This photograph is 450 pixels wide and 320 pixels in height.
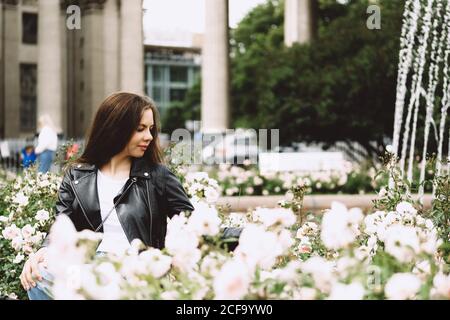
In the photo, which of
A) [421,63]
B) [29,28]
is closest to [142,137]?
[421,63]

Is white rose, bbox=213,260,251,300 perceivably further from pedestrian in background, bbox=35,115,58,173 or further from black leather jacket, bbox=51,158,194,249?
pedestrian in background, bbox=35,115,58,173

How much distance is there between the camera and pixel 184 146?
28.7 feet

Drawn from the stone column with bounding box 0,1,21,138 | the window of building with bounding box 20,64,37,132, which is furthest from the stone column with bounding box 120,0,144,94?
the window of building with bounding box 20,64,37,132

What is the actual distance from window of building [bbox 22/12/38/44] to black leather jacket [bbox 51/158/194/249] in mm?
49297

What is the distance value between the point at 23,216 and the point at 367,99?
727 inches

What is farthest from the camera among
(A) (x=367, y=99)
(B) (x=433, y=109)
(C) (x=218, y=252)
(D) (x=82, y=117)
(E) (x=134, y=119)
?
(D) (x=82, y=117)

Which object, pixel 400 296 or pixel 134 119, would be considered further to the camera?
pixel 134 119

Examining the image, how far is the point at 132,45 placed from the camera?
31.3 metres

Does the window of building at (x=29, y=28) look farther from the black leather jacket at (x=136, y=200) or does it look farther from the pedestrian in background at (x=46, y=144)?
the black leather jacket at (x=136, y=200)

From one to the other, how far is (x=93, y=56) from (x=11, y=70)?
18.1 ft

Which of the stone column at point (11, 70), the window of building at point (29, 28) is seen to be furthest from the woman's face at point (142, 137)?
the window of building at point (29, 28)

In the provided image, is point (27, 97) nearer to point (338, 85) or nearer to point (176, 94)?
point (338, 85)

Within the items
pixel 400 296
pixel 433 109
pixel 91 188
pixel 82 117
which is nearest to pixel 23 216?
pixel 91 188

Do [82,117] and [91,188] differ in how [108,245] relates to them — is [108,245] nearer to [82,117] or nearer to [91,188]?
[91,188]
